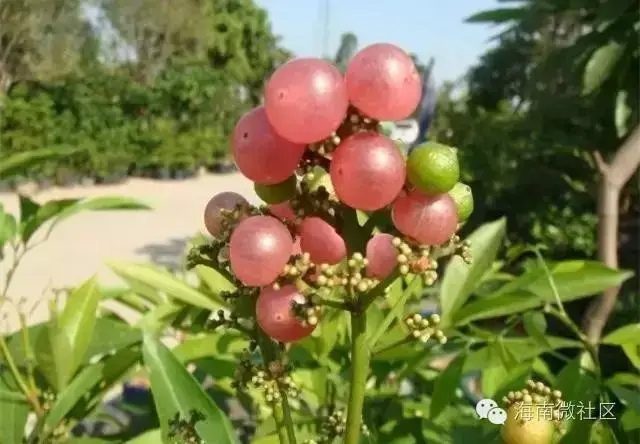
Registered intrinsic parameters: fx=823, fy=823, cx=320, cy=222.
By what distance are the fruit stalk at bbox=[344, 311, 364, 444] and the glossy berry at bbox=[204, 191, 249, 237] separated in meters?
0.06

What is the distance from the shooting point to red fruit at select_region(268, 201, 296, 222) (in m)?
0.32

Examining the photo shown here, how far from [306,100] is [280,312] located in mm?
79

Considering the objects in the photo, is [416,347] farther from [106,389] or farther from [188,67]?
[188,67]

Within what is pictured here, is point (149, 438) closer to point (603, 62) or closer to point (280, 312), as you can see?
point (280, 312)

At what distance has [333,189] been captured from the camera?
12.1 inches

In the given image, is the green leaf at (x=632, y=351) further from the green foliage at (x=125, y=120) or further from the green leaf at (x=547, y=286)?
the green foliage at (x=125, y=120)

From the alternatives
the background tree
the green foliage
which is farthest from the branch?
the background tree

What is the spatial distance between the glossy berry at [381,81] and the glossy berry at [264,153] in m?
0.03

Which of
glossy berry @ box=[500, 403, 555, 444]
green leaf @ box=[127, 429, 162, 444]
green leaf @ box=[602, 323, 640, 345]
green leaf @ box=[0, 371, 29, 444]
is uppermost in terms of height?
glossy berry @ box=[500, 403, 555, 444]

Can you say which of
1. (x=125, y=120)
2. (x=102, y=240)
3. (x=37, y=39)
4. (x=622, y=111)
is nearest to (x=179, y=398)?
(x=622, y=111)

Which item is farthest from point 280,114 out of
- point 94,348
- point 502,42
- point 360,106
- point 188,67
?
point 188,67

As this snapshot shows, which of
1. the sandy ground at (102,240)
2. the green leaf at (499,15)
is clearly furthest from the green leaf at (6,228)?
the sandy ground at (102,240)

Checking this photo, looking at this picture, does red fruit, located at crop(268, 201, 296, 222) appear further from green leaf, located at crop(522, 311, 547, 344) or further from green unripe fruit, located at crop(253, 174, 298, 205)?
green leaf, located at crop(522, 311, 547, 344)

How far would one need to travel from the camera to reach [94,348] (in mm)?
583
